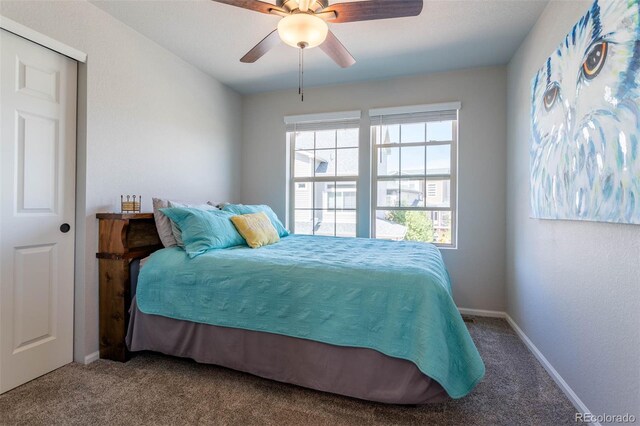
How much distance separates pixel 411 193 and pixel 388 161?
1.54ft

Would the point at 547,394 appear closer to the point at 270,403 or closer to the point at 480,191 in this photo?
the point at 270,403

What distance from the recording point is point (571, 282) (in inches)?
70.1

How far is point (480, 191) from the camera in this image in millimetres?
3186

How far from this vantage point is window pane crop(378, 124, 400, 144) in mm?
3518

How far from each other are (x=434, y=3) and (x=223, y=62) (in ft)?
6.75

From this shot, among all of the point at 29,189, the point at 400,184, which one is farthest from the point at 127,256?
the point at 400,184

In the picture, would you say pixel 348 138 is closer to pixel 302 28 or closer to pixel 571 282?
pixel 302 28

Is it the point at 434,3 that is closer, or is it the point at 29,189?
the point at 29,189

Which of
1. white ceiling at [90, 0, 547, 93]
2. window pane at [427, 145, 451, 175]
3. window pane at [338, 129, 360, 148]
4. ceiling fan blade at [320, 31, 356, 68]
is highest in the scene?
white ceiling at [90, 0, 547, 93]

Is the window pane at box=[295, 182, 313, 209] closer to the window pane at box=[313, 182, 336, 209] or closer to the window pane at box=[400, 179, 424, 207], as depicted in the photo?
the window pane at box=[313, 182, 336, 209]

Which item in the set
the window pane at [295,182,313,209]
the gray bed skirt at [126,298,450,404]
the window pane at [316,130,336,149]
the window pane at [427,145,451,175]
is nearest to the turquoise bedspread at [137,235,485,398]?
the gray bed skirt at [126,298,450,404]

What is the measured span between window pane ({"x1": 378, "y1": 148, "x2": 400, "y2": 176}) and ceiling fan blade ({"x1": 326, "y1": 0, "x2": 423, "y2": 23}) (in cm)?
187

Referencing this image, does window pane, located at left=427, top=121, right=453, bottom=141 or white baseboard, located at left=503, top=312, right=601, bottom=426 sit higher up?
window pane, located at left=427, top=121, right=453, bottom=141

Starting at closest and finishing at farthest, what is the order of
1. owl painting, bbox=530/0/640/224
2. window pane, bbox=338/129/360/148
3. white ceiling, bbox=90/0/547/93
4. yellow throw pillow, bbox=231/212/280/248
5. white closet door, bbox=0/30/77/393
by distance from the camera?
owl painting, bbox=530/0/640/224 → white closet door, bbox=0/30/77/393 → white ceiling, bbox=90/0/547/93 → yellow throw pillow, bbox=231/212/280/248 → window pane, bbox=338/129/360/148
